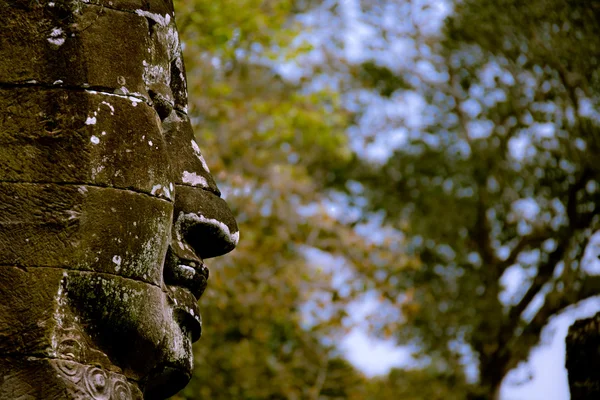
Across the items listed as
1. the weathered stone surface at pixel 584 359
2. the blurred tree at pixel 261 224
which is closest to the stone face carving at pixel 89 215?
the weathered stone surface at pixel 584 359

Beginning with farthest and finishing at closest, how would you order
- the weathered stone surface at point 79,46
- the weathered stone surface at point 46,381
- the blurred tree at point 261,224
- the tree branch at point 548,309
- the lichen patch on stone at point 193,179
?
the tree branch at point 548,309, the blurred tree at point 261,224, the lichen patch on stone at point 193,179, the weathered stone surface at point 79,46, the weathered stone surface at point 46,381

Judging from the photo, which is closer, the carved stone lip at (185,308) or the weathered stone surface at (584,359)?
the carved stone lip at (185,308)

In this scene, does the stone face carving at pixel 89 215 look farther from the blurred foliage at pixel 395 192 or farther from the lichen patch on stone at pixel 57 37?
the blurred foliage at pixel 395 192

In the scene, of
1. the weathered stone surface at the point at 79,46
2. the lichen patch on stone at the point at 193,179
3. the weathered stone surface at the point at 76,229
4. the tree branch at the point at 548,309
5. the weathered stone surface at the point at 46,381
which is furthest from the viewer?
the tree branch at the point at 548,309

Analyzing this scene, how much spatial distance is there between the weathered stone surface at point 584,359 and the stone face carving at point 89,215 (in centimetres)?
229

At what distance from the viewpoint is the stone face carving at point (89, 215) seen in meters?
2.81

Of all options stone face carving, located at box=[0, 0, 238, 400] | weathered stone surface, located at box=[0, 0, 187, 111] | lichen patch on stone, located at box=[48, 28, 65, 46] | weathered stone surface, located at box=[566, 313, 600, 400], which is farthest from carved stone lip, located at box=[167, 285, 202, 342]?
weathered stone surface, located at box=[566, 313, 600, 400]

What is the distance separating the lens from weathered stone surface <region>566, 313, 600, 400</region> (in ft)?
15.3

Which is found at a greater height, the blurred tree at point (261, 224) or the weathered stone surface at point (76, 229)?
the weathered stone surface at point (76, 229)

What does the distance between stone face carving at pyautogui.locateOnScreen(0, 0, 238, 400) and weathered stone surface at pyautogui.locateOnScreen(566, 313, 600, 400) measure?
7.51ft

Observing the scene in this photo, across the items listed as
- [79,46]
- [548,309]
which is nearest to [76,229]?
[79,46]

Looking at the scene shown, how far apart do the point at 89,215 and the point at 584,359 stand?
112 inches

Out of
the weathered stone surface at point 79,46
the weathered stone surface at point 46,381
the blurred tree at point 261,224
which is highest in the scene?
the weathered stone surface at point 79,46

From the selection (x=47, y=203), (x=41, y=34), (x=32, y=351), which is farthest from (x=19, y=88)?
(x=32, y=351)
